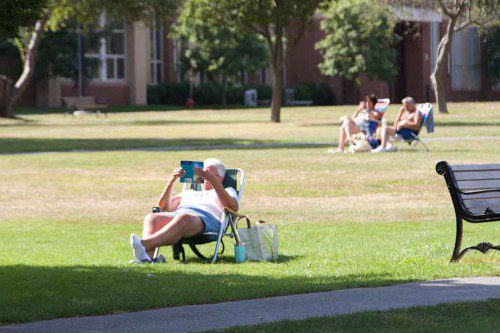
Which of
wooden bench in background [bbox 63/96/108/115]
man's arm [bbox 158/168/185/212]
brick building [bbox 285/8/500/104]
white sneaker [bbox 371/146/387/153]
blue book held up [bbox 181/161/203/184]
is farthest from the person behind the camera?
brick building [bbox 285/8/500/104]

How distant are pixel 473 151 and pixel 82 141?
12.2 meters

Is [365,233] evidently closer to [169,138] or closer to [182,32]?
[169,138]

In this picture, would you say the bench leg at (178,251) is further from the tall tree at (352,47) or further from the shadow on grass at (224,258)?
the tall tree at (352,47)

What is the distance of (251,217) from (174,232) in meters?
4.80

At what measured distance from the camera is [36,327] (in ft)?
25.0

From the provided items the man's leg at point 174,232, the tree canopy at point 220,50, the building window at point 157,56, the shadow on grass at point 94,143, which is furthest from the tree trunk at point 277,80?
the man's leg at point 174,232

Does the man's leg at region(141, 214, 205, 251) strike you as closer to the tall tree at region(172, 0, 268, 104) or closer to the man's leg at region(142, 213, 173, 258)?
the man's leg at region(142, 213, 173, 258)

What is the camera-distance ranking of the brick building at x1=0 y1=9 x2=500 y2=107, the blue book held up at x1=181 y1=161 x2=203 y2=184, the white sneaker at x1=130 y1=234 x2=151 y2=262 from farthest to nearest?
the brick building at x1=0 y1=9 x2=500 y2=107, the blue book held up at x1=181 y1=161 x2=203 y2=184, the white sneaker at x1=130 y1=234 x2=151 y2=262

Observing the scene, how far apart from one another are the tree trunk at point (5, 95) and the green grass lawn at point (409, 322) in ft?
149

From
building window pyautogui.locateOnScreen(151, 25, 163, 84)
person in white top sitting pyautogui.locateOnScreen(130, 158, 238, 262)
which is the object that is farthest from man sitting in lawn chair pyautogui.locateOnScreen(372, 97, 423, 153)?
building window pyautogui.locateOnScreen(151, 25, 163, 84)

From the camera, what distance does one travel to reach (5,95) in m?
52.4

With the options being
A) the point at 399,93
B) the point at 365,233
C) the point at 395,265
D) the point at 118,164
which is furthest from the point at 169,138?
the point at 399,93

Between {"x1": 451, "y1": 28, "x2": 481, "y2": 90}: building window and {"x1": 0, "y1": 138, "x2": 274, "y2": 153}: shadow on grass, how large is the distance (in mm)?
53452

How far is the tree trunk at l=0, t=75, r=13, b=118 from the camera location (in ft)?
170
